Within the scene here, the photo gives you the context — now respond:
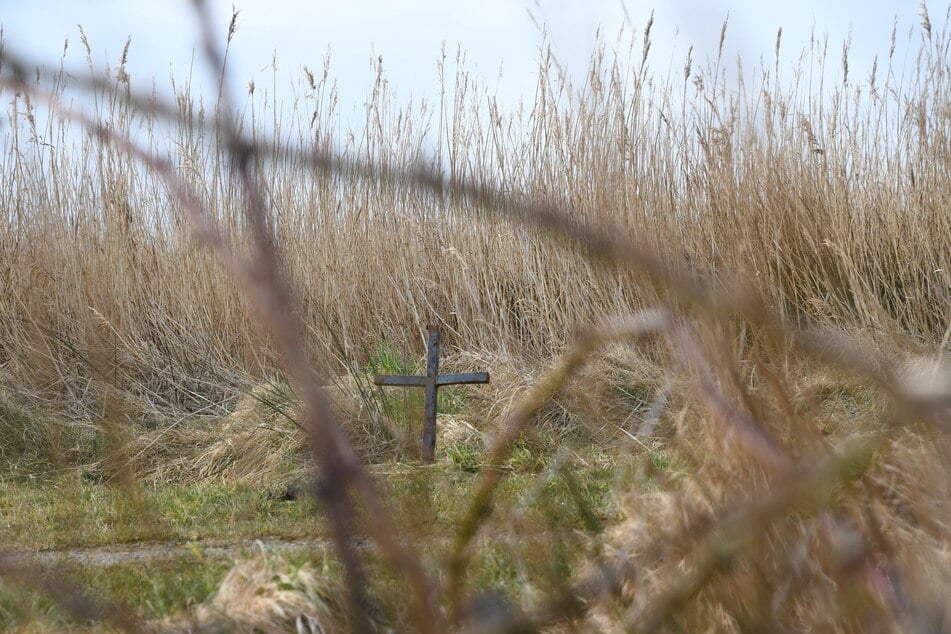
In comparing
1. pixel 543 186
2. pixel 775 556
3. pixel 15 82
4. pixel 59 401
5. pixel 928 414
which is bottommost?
pixel 59 401

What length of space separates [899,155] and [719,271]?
59.2 inches

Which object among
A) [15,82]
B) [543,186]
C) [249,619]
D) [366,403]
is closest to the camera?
[15,82]

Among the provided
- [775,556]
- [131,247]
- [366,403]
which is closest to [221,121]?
[775,556]

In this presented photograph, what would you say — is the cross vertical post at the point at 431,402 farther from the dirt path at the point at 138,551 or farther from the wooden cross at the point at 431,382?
the dirt path at the point at 138,551

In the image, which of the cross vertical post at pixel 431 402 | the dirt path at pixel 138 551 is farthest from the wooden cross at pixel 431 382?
the dirt path at pixel 138 551

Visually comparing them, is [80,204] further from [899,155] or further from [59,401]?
[899,155]

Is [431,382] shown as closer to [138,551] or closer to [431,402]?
[431,402]

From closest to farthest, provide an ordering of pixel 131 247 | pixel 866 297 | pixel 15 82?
1. pixel 15 82
2. pixel 866 297
3. pixel 131 247

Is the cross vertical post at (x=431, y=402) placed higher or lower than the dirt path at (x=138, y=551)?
higher

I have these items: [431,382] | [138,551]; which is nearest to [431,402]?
[431,382]

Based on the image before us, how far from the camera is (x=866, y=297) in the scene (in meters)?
6.11

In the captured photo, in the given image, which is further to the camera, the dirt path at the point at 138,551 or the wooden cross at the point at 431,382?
the wooden cross at the point at 431,382

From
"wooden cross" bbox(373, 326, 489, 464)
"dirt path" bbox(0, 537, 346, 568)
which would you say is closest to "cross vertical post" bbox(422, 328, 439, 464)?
"wooden cross" bbox(373, 326, 489, 464)

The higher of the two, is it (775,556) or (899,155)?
(899,155)
